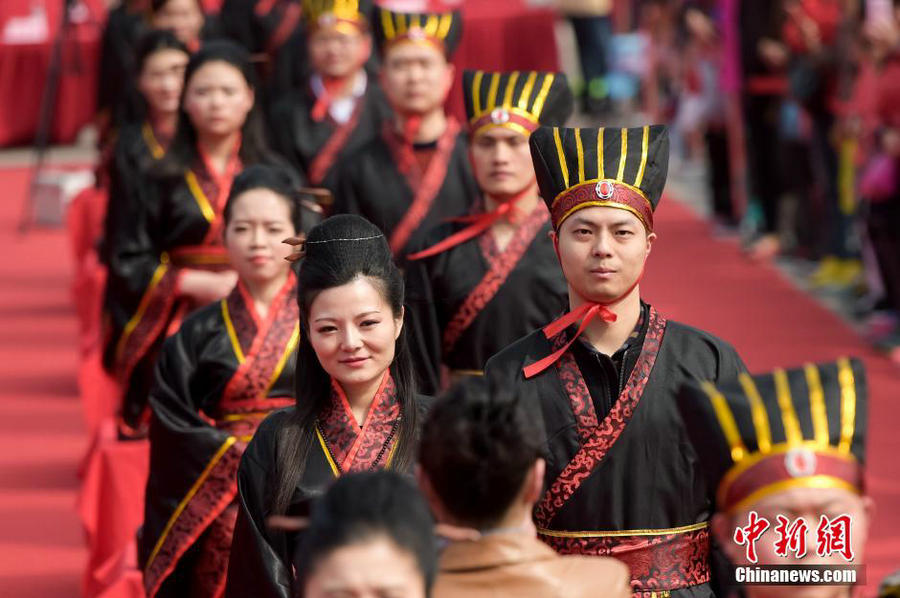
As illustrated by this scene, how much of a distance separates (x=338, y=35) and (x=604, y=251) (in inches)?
139

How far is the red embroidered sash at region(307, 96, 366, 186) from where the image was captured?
6.56 metres

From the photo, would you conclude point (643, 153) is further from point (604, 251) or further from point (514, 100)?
point (514, 100)

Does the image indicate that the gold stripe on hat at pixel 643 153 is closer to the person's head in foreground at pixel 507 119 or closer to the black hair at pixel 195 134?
the person's head in foreground at pixel 507 119

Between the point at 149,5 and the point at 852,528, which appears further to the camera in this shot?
the point at 149,5

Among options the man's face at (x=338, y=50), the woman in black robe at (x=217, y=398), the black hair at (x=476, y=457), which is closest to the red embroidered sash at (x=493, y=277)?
the woman in black robe at (x=217, y=398)

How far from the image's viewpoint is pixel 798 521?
8.07 feet

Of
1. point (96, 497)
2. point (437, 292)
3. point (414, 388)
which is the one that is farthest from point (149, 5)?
point (414, 388)

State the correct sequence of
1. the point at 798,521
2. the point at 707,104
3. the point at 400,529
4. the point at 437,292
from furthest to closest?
the point at 707,104 → the point at 437,292 → the point at 798,521 → the point at 400,529

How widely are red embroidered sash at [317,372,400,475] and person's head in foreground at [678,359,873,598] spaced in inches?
32.7

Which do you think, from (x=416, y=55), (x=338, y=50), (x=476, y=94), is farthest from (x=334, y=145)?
(x=476, y=94)

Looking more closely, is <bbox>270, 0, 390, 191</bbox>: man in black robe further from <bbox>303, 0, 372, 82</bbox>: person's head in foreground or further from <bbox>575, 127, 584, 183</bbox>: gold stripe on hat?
<bbox>575, 127, 584, 183</bbox>: gold stripe on hat

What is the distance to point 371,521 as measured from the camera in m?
2.24

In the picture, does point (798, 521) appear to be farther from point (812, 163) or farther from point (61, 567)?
point (812, 163)

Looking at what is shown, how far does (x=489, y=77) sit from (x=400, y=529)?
2479mm
